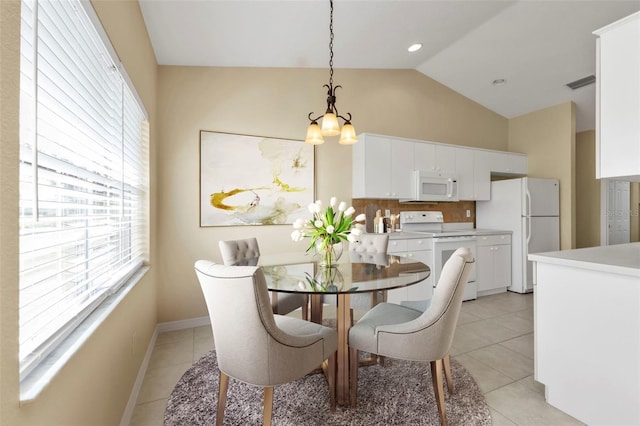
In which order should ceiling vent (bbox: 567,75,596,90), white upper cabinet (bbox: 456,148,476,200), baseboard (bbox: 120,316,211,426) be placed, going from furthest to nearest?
white upper cabinet (bbox: 456,148,476,200) < ceiling vent (bbox: 567,75,596,90) < baseboard (bbox: 120,316,211,426)

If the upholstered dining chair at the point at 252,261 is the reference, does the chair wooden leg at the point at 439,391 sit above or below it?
below

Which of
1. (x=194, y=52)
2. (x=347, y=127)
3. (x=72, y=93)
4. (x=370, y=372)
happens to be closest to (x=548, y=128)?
(x=347, y=127)

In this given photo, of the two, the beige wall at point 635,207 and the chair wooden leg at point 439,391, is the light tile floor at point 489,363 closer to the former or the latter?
the chair wooden leg at point 439,391

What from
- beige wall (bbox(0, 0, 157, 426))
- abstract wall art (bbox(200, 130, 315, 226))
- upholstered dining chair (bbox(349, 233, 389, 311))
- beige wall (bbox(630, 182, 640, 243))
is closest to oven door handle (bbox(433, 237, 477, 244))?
upholstered dining chair (bbox(349, 233, 389, 311))

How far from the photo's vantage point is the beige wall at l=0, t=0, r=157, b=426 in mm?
685

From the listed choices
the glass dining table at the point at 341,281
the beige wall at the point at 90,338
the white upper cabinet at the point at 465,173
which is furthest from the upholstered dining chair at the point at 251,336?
the white upper cabinet at the point at 465,173

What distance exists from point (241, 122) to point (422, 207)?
2.81m

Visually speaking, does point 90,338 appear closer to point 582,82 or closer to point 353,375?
point 353,375

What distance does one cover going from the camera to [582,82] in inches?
157

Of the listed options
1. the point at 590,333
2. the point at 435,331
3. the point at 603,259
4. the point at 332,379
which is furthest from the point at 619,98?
the point at 332,379

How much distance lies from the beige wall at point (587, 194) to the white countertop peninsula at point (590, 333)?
3818 millimetres

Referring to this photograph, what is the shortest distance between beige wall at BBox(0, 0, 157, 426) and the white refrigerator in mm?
4727

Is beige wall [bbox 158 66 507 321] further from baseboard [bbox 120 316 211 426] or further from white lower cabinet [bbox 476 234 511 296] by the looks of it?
white lower cabinet [bbox 476 234 511 296]

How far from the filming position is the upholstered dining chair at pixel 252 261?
2359mm
